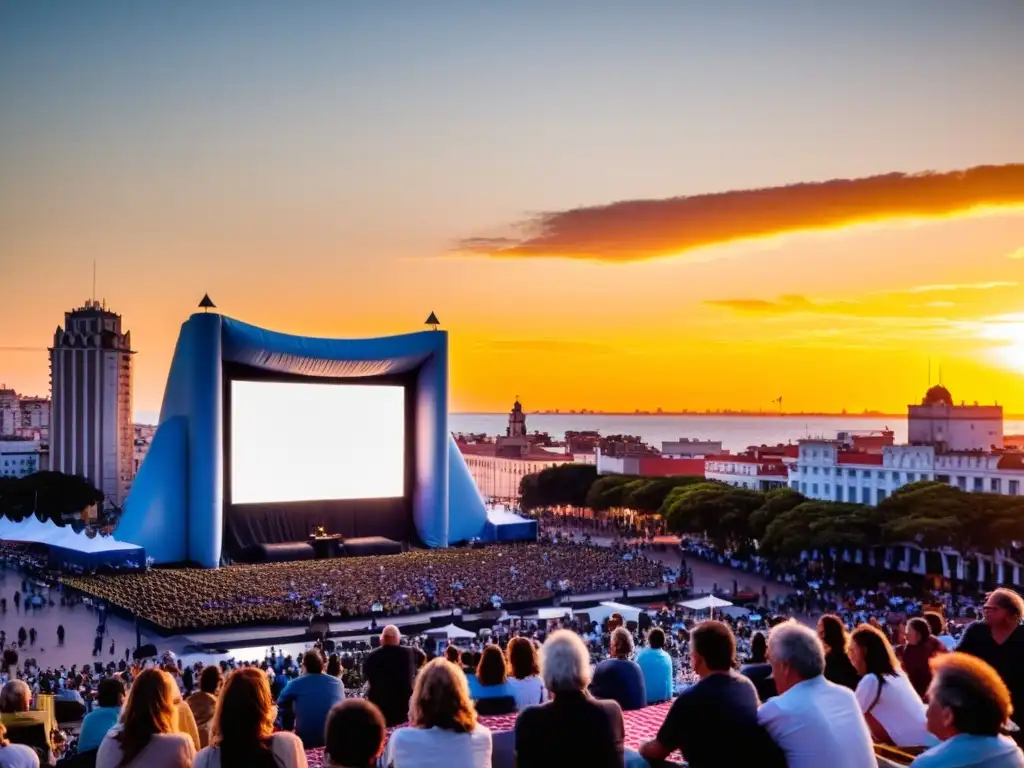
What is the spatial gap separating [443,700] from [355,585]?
75.6 ft

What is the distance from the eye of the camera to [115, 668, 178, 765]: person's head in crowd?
402cm

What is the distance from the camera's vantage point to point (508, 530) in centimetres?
3919

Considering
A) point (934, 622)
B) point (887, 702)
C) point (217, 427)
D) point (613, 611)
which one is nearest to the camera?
point (887, 702)

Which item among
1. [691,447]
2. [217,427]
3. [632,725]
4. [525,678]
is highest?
[217,427]

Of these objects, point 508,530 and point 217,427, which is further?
point 508,530

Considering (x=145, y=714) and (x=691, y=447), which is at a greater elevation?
(x=145, y=714)

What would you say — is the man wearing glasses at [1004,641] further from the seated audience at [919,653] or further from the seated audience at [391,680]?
the seated audience at [391,680]

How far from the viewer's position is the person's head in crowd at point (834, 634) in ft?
18.5

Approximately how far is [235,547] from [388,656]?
28.2 m

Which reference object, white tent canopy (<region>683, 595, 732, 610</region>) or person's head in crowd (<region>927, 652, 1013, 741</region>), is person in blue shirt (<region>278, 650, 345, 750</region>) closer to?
person's head in crowd (<region>927, 652, 1013, 741</region>)

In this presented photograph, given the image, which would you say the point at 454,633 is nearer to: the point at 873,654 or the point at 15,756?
the point at 873,654

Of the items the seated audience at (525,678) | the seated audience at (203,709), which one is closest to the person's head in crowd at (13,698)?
the seated audience at (203,709)

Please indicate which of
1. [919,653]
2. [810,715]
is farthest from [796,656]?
[919,653]

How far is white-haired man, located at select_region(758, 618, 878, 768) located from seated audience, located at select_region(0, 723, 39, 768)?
333 cm
